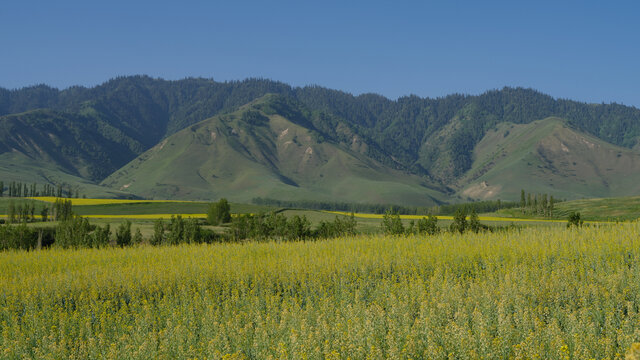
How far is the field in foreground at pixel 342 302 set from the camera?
362 inches

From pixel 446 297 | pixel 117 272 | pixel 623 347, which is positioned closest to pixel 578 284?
pixel 446 297

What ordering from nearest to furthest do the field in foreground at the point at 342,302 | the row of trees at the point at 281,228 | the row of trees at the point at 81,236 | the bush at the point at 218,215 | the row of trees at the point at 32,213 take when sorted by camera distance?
1. the field in foreground at the point at 342,302
2. the row of trees at the point at 81,236
3. the row of trees at the point at 281,228
4. the row of trees at the point at 32,213
5. the bush at the point at 218,215

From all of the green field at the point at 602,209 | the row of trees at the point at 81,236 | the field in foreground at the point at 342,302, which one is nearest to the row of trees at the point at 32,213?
the row of trees at the point at 81,236

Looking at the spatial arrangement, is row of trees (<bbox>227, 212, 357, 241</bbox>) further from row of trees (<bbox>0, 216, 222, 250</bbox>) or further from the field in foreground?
the field in foreground

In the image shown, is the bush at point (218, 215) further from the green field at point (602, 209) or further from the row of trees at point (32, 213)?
the green field at point (602, 209)

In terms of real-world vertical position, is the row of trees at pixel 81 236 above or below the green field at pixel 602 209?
below

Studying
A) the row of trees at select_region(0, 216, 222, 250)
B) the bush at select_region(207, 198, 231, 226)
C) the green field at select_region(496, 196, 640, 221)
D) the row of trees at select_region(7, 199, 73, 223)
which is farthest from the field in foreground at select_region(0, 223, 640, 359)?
the green field at select_region(496, 196, 640, 221)

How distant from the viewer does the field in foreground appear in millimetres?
9188

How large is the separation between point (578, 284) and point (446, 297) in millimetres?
3989

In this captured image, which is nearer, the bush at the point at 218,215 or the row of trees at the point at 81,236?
the row of trees at the point at 81,236

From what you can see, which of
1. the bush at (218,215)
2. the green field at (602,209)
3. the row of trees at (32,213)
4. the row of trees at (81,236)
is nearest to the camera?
the row of trees at (81,236)

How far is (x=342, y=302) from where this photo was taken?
1300 cm

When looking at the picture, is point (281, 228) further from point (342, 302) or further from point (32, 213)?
point (32, 213)

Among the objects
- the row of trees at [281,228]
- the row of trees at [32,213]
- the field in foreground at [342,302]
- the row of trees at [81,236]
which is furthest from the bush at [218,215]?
the field in foreground at [342,302]
